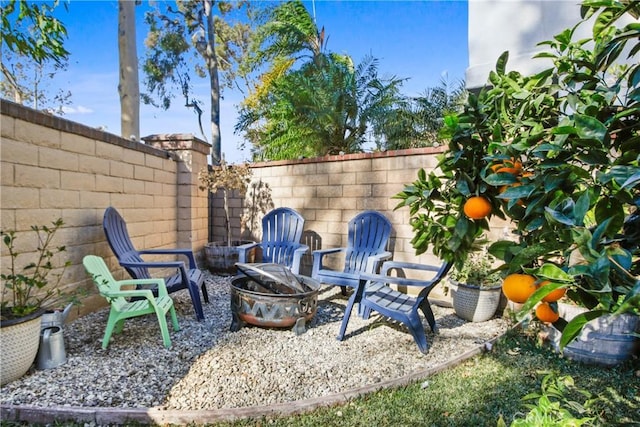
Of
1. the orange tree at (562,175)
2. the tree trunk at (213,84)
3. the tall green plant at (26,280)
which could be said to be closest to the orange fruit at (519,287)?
the orange tree at (562,175)

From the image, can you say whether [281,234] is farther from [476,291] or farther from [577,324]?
[577,324]

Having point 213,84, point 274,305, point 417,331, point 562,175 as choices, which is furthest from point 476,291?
point 213,84

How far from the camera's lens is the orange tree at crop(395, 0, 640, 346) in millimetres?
548

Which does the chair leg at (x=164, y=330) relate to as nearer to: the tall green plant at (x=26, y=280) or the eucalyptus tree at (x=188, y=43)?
the tall green plant at (x=26, y=280)

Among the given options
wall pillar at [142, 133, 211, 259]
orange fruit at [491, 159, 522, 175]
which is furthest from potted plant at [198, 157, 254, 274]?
orange fruit at [491, 159, 522, 175]

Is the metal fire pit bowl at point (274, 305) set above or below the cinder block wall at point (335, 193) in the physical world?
below

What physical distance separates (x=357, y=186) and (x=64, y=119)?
10.2ft

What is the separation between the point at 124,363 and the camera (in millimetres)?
2340

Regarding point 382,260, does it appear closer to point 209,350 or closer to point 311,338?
point 311,338

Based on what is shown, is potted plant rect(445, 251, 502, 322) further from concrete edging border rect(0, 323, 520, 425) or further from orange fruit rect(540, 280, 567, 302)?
orange fruit rect(540, 280, 567, 302)

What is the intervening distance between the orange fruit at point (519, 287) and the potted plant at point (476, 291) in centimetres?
263

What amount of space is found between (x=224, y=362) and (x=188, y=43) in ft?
55.8

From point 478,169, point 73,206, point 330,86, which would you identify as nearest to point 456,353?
point 478,169

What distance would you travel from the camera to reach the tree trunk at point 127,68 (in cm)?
614
